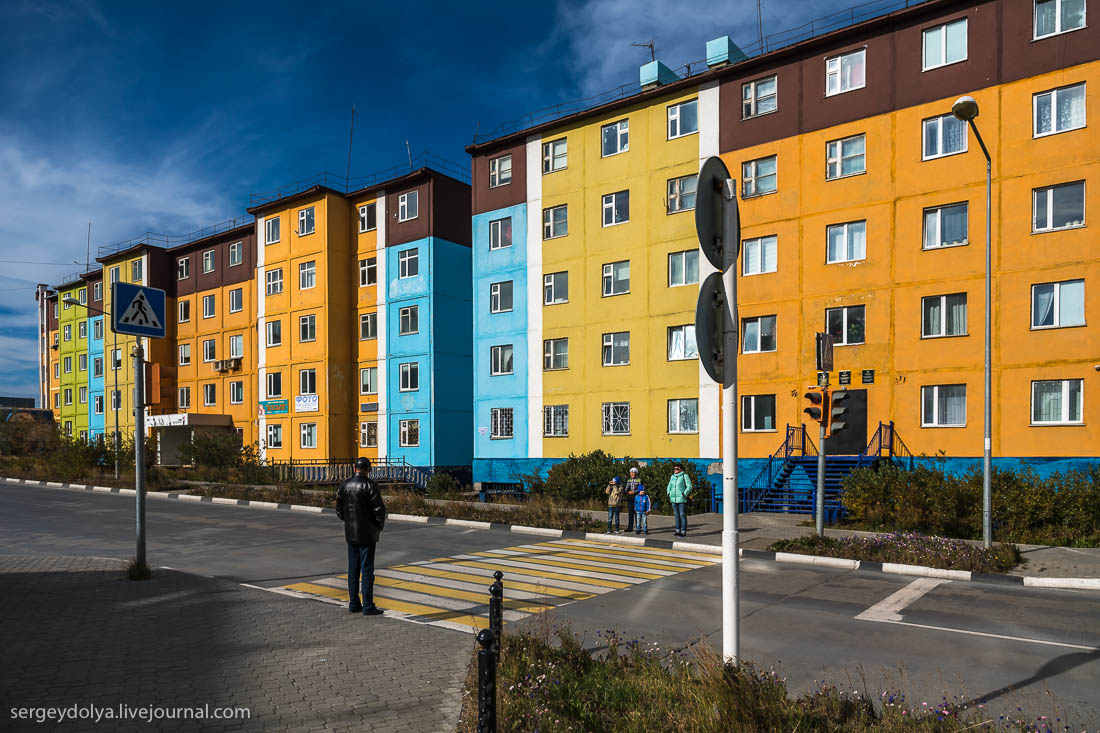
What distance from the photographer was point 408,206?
38469 millimetres

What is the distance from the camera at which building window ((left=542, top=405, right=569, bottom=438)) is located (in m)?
31.6

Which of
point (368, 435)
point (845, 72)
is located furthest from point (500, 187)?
point (845, 72)

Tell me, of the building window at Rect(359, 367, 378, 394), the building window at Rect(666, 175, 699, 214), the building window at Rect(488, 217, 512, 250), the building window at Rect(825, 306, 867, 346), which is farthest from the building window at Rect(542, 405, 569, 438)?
the building window at Rect(359, 367, 378, 394)

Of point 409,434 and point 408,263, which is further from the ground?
point 408,263

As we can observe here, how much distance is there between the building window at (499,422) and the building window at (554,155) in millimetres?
10843

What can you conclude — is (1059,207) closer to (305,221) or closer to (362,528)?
(362,528)

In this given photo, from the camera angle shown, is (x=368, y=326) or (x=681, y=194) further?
(x=368, y=326)

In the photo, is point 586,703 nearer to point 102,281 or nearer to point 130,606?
point 130,606

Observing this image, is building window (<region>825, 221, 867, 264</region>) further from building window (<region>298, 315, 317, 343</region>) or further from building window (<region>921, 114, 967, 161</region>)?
building window (<region>298, 315, 317, 343</region>)

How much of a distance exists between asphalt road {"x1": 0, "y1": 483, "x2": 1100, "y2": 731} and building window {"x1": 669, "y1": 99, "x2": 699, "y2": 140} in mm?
17862

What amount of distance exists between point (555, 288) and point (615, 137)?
6.75 meters

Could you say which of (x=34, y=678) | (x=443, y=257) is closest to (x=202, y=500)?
(x=443, y=257)

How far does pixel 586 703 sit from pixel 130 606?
22.6 ft

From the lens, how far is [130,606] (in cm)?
960
